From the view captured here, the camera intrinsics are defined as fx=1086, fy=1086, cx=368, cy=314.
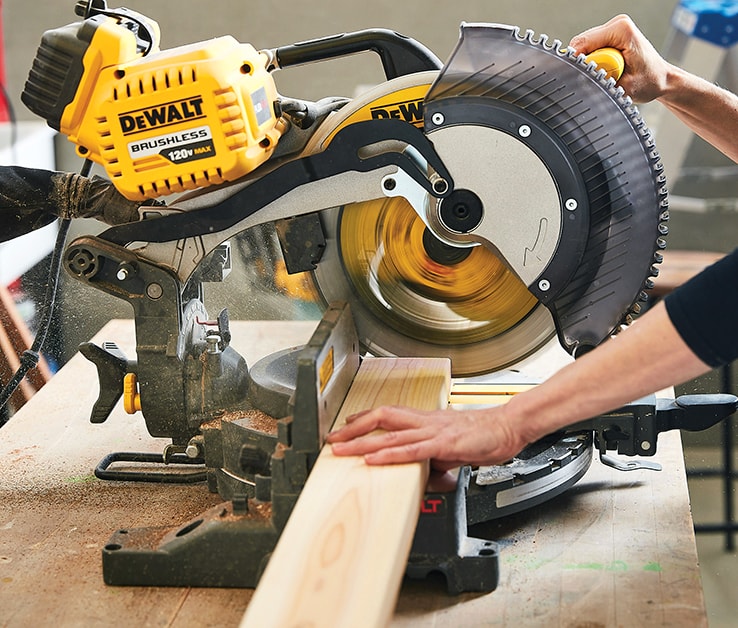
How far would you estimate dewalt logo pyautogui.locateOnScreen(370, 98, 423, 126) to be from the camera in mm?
1619

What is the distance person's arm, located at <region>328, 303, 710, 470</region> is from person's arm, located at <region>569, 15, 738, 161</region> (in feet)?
2.30

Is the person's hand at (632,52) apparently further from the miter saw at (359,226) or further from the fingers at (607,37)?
the miter saw at (359,226)

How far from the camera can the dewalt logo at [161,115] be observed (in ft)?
4.96

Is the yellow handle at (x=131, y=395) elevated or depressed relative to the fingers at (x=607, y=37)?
depressed

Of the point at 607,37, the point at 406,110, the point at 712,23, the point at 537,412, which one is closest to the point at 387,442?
the point at 537,412

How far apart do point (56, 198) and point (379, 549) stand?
0.88 metres

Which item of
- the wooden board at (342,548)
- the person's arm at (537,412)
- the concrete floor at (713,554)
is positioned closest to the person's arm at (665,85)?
the person's arm at (537,412)

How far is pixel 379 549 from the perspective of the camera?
3.76 ft

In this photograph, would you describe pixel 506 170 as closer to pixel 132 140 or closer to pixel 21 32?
pixel 132 140

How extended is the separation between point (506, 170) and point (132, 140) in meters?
0.54

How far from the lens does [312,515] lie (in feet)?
4.02

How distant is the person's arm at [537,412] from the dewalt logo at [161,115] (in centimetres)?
48

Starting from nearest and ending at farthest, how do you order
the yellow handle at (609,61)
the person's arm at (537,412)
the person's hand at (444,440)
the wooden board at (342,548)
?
the wooden board at (342,548), the person's arm at (537,412), the person's hand at (444,440), the yellow handle at (609,61)

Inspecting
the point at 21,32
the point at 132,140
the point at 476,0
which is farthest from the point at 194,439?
the point at 21,32
